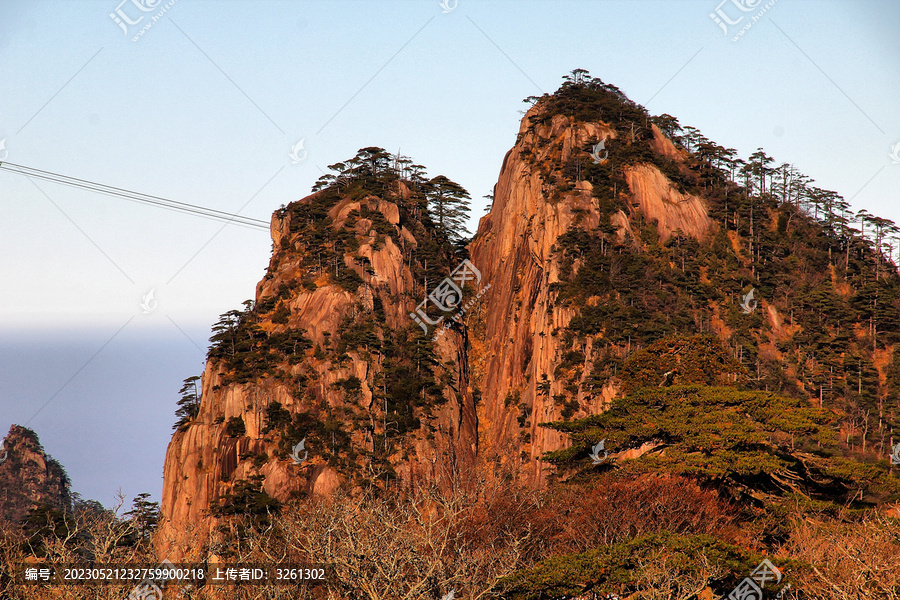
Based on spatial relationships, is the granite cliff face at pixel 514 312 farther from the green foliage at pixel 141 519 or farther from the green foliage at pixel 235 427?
the green foliage at pixel 141 519

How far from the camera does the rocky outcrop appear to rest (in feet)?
375

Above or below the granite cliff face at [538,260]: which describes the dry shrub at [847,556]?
below

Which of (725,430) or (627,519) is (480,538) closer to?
(627,519)

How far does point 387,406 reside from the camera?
261 ft

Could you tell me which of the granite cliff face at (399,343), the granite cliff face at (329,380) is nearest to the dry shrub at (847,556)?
the granite cliff face at (329,380)

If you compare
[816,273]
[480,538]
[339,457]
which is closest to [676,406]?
[480,538]

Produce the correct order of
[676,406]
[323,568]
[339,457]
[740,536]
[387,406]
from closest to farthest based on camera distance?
Result: [323,568] → [740,536] → [676,406] → [339,457] → [387,406]

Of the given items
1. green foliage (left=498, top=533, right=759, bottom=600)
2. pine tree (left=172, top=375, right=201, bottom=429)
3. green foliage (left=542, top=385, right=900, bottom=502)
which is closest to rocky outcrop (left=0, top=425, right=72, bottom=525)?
pine tree (left=172, top=375, right=201, bottom=429)

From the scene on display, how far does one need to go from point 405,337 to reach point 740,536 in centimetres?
5670

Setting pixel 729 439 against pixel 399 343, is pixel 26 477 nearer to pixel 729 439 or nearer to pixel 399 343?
pixel 399 343

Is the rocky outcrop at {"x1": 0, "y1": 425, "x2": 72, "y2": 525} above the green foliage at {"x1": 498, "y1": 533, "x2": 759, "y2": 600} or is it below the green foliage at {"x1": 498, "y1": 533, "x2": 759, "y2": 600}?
above

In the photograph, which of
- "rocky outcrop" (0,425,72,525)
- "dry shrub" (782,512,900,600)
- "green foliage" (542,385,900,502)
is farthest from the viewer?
"rocky outcrop" (0,425,72,525)

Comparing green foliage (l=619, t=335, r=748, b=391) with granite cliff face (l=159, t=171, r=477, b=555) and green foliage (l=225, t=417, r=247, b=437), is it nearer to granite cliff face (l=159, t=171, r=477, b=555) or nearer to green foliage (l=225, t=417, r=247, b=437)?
granite cliff face (l=159, t=171, r=477, b=555)

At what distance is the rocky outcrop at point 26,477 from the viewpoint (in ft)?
375
